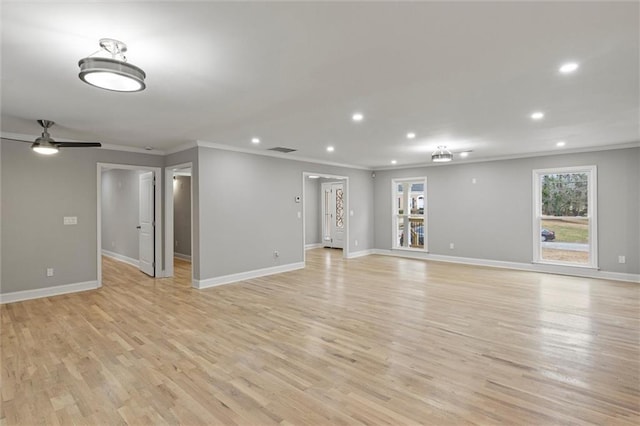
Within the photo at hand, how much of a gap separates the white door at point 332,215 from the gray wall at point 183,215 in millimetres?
4425

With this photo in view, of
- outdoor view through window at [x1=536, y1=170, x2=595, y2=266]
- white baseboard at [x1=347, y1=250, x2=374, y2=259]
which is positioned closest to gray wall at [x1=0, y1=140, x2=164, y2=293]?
white baseboard at [x1=347, y1=250, x2=374, y2=259]

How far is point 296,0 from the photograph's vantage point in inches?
70.3

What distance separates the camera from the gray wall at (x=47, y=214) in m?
4.93

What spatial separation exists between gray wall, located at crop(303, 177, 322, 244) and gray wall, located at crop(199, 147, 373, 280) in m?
3.16

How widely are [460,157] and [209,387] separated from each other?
7022 millimetres

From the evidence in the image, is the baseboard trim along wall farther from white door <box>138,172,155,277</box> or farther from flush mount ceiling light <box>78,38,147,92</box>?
flush mount ceiling light <box>78,38,147,92</box>

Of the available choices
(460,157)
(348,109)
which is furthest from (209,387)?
(460,157)

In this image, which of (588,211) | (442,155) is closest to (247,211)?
(442,155)

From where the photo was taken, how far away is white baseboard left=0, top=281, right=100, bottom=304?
16.1 feet

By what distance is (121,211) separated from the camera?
8359 mm

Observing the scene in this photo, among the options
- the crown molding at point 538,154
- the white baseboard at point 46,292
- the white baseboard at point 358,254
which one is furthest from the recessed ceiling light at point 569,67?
the white baseboard at point 46,292

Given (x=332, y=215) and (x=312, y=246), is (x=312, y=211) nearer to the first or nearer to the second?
(x=332, y=215)

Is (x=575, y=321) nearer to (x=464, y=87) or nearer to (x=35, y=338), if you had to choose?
(x=464, y=87)

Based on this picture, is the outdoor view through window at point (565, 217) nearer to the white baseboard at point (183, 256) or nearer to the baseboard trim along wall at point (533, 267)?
the baseboard trim along wall at point (533, 267)
